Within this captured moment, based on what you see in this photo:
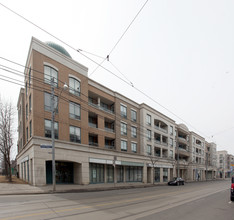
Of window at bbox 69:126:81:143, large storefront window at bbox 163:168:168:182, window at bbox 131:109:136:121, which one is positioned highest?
window at bbox 131:109:136:121

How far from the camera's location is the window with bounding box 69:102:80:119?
23281 millimetres

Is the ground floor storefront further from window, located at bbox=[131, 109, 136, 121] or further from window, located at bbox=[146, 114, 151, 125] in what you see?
window, located at bbox=[146, 114, 151, 125]

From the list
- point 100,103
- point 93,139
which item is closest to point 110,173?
point 93,139

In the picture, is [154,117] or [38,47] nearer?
[38,47]

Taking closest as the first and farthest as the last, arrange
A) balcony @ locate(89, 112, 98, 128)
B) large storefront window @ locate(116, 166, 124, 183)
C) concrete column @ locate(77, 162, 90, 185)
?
concrete column @ locate(77, 162, 90, 185) → balcony @ locate(89, 112, 98, 128) → large storefront window @ locate(116, 166, 124, 183)

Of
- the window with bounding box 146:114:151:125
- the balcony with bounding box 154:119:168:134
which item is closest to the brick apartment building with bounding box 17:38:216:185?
the window with bounding box 146:114:151:125

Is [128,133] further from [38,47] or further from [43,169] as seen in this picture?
[38,47]

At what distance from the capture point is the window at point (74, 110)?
2328 cm

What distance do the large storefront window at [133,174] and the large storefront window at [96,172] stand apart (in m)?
6.09

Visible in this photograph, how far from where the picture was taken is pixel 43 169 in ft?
61.6

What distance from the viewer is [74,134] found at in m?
23.1

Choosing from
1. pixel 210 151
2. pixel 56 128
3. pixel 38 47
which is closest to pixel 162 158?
pixel 56 128

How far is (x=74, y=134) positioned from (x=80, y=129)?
1198 millimetres

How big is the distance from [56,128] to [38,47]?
948 cm
